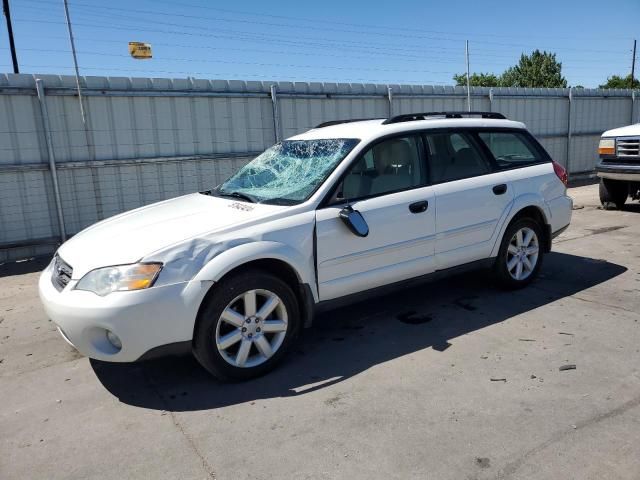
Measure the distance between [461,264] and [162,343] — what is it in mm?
2681

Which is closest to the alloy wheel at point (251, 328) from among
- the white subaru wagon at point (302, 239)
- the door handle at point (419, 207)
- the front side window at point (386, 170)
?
the white subaru wagon at point (302, 239)

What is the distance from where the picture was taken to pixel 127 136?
8305 mm

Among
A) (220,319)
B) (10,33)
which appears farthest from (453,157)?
(10,33)

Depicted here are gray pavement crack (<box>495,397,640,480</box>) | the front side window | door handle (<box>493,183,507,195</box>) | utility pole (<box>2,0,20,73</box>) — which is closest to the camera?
gray pavement crack (<box>495,397,640,480</box>)

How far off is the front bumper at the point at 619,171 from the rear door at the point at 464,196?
Result: 520 centimetres

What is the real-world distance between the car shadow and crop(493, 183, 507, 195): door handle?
0.89 m

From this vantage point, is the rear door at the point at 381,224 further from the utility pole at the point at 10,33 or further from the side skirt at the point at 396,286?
the utility pole at the point at 10,33

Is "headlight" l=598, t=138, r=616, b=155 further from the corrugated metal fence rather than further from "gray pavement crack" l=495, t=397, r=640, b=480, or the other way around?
"gray pavement crack" l=495, t=397, r=640, b=480

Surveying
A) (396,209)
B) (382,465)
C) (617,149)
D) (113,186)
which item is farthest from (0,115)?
(617,149)

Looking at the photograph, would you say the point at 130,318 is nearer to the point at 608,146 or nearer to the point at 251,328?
the point at 251,328

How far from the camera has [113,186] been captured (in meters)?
8.26

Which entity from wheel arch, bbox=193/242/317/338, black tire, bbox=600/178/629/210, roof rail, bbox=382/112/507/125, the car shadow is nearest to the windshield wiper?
wheel arch, bbox=193/242/317/338

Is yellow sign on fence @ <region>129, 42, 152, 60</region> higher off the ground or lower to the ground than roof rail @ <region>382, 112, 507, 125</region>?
higher

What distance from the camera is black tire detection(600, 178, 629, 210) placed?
9.63m
